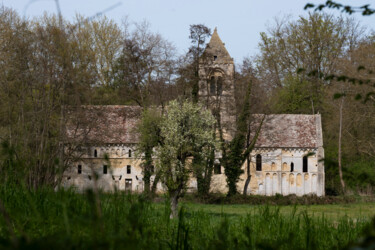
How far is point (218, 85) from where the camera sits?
47594 millimetres

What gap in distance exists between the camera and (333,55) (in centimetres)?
5509

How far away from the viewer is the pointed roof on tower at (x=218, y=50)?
4867 cm

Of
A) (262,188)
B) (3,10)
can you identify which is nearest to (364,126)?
(262,188)

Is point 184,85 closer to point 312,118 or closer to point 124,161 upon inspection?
point 124,161

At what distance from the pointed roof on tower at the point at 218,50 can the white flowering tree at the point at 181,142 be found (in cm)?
1597

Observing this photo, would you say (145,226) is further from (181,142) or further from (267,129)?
(267,129)

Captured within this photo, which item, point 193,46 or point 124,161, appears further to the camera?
point 124,161

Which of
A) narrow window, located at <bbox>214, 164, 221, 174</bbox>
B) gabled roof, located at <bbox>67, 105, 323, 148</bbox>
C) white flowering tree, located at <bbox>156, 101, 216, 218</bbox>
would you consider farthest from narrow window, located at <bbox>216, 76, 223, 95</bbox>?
white flowering tree, located at <bbox>156, 101, 216, 218</bbox>

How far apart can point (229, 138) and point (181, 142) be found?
17236mm

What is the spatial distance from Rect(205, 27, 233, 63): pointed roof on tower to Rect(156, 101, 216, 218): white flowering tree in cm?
1597

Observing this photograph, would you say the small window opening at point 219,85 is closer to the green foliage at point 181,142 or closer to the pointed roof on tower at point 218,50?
the pointed roof on tower at point 218,50

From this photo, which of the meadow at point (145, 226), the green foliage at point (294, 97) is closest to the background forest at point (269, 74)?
the green foliage at point (294, 97)

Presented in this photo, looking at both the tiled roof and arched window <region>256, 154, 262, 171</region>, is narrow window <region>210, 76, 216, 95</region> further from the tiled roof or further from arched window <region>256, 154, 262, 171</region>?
arched window <region>256, 154, 262, 171</region>

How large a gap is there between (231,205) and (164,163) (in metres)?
10.4
